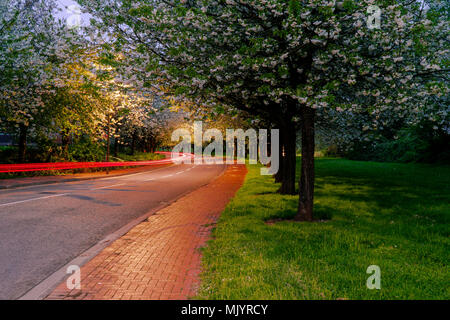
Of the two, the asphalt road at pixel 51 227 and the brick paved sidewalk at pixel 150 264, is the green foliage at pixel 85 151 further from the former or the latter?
the brick paved sidewalk at pixel 150 264

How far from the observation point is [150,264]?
5496 mm

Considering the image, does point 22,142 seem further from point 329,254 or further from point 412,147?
point 412,147

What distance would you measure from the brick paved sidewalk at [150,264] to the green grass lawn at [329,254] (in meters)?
0.32

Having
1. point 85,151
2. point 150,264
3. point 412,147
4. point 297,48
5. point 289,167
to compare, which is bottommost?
point 150,264

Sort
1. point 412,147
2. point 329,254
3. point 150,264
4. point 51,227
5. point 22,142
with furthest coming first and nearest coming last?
point 412,147
point 22,142
point 51,227
point 329,254
point 150,264

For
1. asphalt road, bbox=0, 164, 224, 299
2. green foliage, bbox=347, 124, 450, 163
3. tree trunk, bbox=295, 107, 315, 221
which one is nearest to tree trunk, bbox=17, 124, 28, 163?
asphalt road, bbox=0, 164, 224, 299

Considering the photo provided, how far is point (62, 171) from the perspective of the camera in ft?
81.3

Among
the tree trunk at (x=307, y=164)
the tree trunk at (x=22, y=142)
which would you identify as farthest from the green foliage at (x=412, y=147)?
the tree trunk at (x=22, y=142)

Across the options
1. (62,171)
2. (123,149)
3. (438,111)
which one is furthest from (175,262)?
(123,149)

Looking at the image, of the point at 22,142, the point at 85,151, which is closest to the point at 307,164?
the point at 22,142

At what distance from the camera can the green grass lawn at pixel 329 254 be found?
434 centimetres

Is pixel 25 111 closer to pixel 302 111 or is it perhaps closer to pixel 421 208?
pixel 302 111

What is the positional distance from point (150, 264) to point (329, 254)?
3.11 meters
